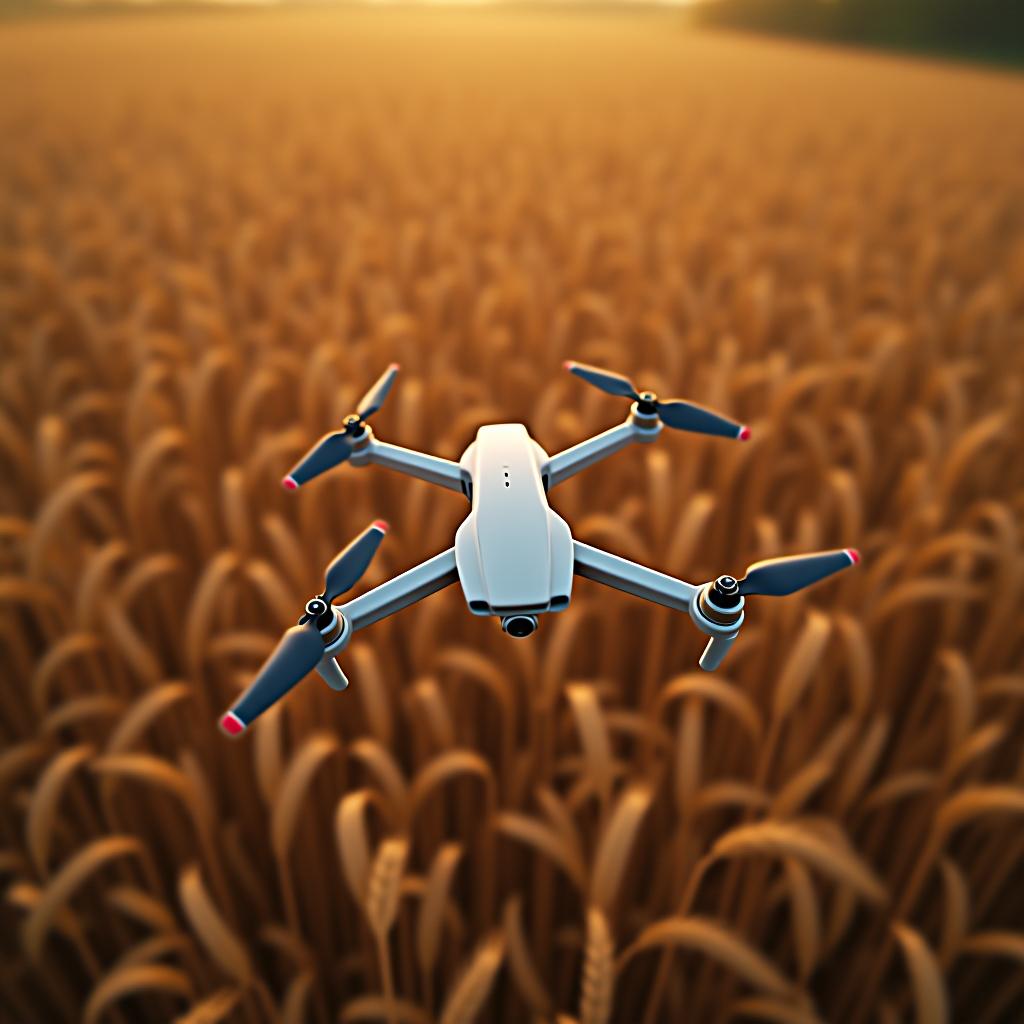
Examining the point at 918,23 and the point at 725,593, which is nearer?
the point at 725,593

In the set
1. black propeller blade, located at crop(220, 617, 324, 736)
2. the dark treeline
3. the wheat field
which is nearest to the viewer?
black propeller blade, located at crop(220, 617, 324, 736)

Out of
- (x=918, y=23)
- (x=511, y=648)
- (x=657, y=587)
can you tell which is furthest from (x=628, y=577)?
(x=918, y=23)

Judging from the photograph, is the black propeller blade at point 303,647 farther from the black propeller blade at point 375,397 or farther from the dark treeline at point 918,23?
the dark treeline at point 918,23

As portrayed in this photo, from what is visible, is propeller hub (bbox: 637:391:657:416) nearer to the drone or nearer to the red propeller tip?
the drone

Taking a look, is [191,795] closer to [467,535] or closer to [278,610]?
[278,610]

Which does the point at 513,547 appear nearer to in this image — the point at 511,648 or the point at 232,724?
the point at 232,724

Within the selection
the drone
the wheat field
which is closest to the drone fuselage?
the drone
